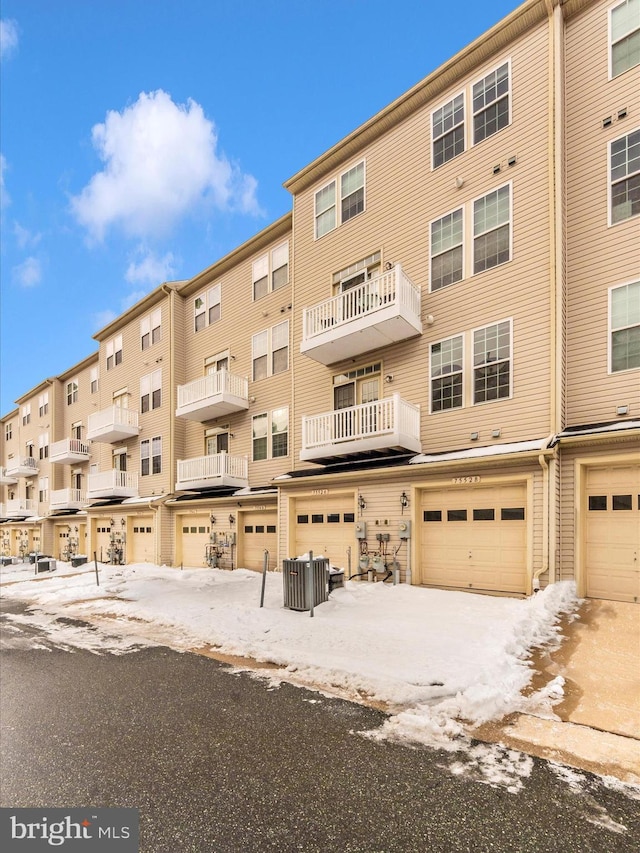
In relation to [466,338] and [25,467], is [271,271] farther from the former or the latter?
[25,467]

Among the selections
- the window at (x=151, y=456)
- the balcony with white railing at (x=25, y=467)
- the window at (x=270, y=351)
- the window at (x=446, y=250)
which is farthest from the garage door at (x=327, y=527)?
the balcony with white railing at (x=25, y=467)

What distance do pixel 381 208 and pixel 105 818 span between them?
15.4 metres

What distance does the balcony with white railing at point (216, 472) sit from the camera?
17.6 meters

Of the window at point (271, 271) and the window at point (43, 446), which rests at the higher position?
the window at point (271, 271)

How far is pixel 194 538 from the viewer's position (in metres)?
20.0

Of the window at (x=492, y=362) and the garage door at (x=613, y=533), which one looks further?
the window at (x=492, y=362)

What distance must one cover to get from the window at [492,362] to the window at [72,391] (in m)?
29.7

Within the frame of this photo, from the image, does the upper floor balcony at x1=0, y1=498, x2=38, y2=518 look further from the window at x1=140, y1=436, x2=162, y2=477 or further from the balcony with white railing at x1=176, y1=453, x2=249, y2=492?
the balcony with white railing at x1=176, y1=453, x2=249, y2=492

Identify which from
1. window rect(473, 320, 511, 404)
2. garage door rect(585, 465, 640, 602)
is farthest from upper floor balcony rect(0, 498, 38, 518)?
garage door rect(585, 465, 640, 602)

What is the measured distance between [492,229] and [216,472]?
43.5ft

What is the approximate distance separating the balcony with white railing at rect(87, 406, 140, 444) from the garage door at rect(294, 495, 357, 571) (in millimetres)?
12910

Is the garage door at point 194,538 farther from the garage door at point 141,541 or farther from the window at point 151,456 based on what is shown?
the window at point 151,456

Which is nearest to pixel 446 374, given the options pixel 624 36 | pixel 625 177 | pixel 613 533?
pixel 613 533

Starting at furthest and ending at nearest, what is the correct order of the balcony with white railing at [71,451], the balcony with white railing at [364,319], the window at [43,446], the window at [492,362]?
the window at [43,446] → the balcony with white railing at [71,451] → the balcony with white railing at [364,319] → the window at [492,362]
